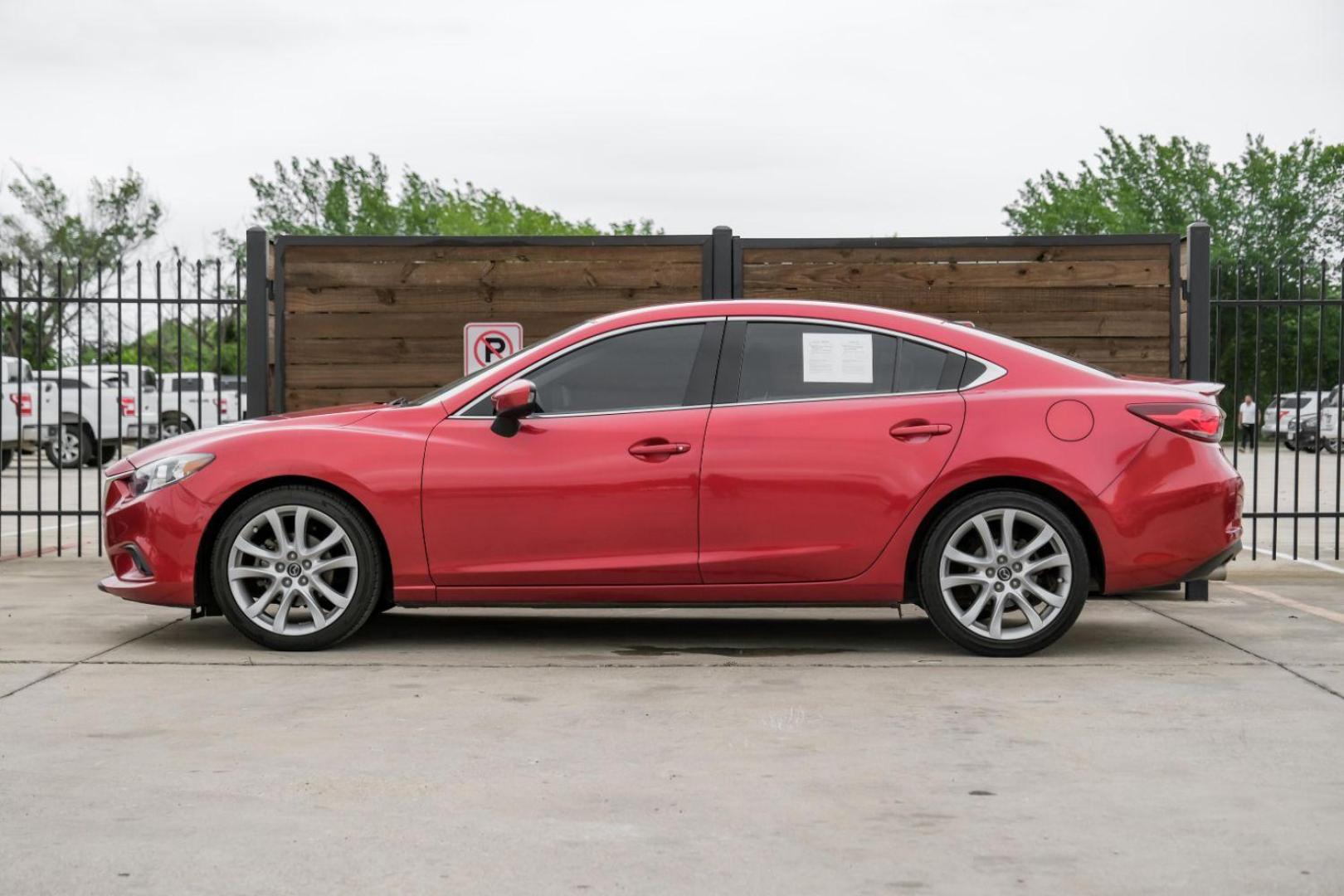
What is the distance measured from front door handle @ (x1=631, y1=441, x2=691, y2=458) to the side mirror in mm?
499

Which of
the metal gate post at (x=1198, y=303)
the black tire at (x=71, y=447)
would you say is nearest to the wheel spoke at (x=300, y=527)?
the metal gate post at (x=1198, y=303)

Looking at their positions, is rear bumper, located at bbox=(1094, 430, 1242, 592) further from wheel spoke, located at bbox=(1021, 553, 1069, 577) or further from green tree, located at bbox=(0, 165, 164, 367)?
green tree, located at bbox=(0, 165, 164, 367)

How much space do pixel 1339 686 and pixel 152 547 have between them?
5.09 meters

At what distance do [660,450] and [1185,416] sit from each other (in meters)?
2.30

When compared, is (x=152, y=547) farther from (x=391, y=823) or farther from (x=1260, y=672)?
(x=1260, y=672)

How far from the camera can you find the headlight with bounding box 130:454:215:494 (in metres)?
7.36

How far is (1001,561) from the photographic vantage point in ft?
23.5

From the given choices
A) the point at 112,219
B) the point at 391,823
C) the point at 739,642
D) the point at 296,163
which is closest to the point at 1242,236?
the point at 296,163

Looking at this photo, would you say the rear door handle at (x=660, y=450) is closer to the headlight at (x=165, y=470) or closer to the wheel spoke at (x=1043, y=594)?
the wheel spoke at (x=1043, y=594)

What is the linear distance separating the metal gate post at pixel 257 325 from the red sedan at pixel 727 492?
3021 mm

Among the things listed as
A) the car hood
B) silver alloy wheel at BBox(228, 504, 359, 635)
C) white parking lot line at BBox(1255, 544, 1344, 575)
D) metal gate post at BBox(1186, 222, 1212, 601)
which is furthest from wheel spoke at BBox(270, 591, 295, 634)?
white parking lot line at BBox(1255, 544, 1344, 575)

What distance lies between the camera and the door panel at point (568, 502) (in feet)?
23.6

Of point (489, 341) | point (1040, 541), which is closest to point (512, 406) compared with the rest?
point (1040, 541)

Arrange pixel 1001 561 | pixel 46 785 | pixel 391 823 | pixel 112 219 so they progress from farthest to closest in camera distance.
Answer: pixel 112 219
pixel 1001 561
pixel 46 785
pixel 391 823
